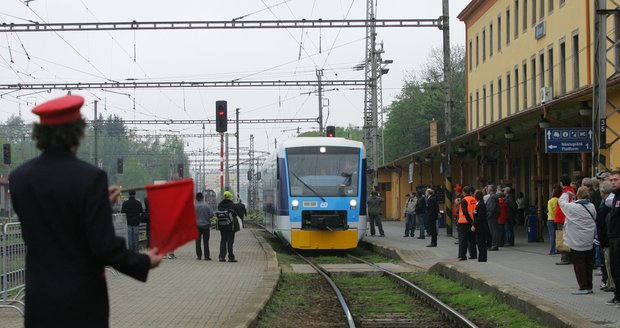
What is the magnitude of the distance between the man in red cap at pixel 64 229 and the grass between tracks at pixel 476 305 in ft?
25.8

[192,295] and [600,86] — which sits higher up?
[600,86]

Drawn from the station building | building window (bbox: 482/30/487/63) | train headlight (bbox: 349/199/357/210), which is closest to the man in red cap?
the station building

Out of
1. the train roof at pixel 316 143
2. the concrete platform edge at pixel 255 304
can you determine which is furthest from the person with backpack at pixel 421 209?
the concrete platform edge at pixel 255 304

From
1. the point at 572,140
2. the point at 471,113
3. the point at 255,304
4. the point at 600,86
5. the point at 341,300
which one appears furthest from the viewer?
the point at 471,113

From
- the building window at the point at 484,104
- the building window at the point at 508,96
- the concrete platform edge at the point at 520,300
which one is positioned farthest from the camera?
the building window at the point at 484,104

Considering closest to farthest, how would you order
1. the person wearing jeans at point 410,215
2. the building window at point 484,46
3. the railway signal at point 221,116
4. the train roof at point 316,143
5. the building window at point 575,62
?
the train roof at point 316,143, the railway signal at point 221,116, the person wearing jeans at point 410,215, the building window at point 575,62, the building window at point 484,46

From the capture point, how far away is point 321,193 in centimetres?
2541

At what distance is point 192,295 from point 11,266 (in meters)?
2.87

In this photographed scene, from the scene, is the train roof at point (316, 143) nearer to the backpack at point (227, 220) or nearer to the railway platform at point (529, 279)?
the railway platform at point (529, 279)

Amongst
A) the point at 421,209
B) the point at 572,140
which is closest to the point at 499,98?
the point at 421,209

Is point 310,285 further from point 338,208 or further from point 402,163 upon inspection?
point 402,163

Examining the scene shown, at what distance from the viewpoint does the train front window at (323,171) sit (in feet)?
83.6

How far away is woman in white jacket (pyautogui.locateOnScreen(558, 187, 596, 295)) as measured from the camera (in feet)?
42.1

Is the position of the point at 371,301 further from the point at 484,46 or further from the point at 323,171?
the point at 484,46
